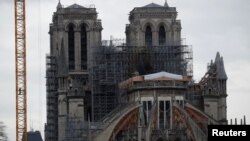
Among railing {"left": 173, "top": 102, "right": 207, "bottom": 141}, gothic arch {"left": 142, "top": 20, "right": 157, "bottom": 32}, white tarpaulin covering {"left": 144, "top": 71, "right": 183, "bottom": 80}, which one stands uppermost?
gothic arch {"left": 142, "top": 20, "right": 157, "bottom": 32}

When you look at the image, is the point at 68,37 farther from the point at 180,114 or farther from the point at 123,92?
the point at 180,114

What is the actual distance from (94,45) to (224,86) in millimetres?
22595

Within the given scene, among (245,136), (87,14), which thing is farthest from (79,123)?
(245,136)

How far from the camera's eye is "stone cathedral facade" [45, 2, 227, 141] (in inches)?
6949

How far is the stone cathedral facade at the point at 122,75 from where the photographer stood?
176 m

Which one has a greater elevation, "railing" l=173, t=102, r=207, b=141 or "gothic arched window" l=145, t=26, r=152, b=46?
"gothic arched window" l=145, t=26, r=152, b=46

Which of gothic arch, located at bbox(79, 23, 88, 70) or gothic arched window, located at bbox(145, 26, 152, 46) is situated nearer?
gothic arch, located at bbox(79, 23, 88, 70)

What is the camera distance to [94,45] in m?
193

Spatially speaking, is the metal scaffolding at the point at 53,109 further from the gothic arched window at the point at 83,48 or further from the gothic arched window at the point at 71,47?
→ the gothic arched window at the point at 83,48

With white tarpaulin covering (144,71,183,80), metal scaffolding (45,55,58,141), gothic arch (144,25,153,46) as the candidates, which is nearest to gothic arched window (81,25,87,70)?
metal scaffolding (45,55,58,141)

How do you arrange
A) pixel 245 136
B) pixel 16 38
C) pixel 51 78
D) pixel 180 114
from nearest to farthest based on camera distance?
pixel 245 136, pixel 16 38, pixel 180 114, pixel 51 78

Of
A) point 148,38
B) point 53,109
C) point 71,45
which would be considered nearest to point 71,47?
point 71,45

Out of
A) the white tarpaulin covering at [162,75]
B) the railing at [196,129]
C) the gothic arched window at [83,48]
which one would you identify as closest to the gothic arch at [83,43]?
the gothic arched window at [83,48]

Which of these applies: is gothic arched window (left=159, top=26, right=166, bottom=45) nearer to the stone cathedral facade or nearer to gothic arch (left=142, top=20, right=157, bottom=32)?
the stone cathedral facade
